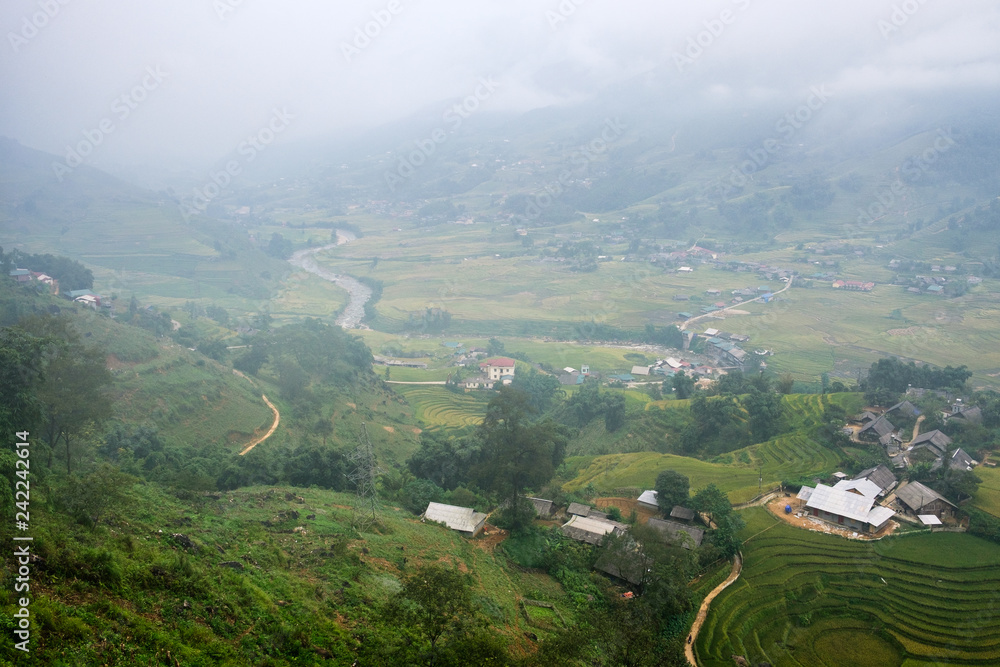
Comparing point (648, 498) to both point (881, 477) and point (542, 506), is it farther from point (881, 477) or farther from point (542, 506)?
point (881, 477)

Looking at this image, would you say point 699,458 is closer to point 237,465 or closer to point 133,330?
point 237,465

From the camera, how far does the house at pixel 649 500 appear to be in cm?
2614

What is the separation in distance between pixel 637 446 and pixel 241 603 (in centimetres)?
3075

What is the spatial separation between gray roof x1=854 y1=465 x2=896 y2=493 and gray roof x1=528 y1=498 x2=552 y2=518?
530 inches

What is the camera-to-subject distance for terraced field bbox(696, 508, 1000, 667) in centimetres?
1689

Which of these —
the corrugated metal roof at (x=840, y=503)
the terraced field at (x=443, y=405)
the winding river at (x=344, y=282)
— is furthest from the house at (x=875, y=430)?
the winding river at (x=344, y=282)

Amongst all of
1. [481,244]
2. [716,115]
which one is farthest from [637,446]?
[716,115]

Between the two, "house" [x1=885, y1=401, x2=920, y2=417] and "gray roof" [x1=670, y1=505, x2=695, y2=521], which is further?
"house" [x1=885, y1=401, x2=920, y2=417]

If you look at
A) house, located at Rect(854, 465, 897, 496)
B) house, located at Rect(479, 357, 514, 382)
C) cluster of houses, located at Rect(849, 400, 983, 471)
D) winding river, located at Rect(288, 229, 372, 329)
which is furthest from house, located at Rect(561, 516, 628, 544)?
winding river, located at Rect(288, 229, 372, 329)

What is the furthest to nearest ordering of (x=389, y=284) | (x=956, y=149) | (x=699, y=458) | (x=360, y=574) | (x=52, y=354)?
(x=956, y=149)
(x=389, y=284)
(x=699, y=458)
(x=52, y=354)
(x=360, y=574)

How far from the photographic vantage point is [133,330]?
1626 inches

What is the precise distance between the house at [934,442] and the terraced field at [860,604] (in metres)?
8.77

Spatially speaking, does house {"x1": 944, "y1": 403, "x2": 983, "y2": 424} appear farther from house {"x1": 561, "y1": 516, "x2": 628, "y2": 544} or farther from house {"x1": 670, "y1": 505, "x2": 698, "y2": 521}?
house {"x1": 561, "y1": 516, "x2": 628, "y2": 544}

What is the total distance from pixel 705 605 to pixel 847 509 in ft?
26.8
